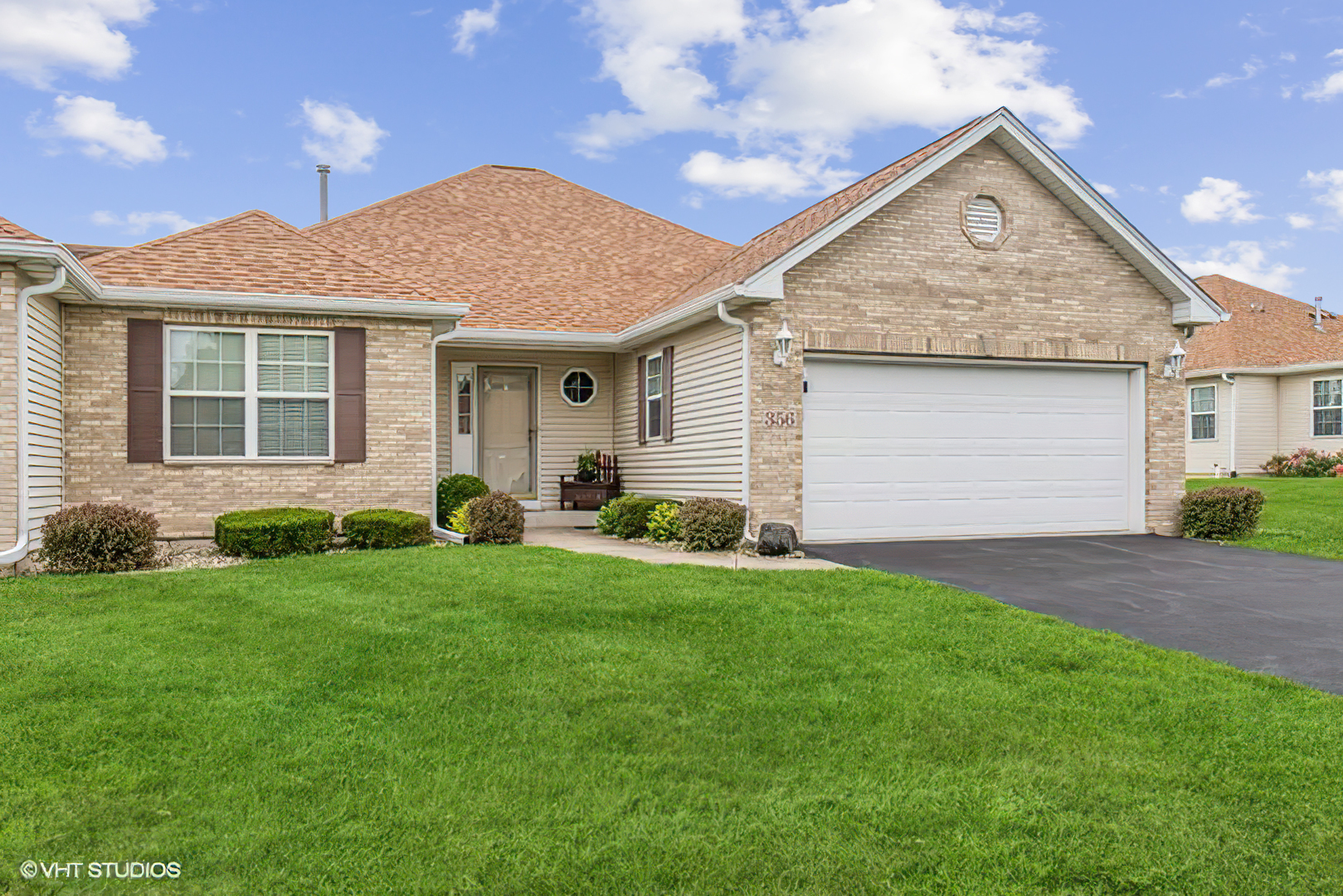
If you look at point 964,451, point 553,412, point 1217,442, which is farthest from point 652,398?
point 1217,442

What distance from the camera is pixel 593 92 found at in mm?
17750

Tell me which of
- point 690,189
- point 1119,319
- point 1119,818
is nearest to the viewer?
point 1119,818

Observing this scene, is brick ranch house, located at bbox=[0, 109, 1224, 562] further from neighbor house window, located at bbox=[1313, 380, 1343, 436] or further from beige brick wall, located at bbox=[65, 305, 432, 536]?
neighbor house window, located at bbox=[1313, 380, 1343, 436]

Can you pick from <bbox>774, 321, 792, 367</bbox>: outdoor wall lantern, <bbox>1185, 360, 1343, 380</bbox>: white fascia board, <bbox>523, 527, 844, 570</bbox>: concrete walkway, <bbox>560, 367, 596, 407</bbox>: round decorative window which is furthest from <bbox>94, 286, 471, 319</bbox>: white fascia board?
<bbox>1185, 360, 1343, 380</bbox>: white fascia board

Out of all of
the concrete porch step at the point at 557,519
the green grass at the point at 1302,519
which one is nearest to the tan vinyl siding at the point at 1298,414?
the green grass at the point at 1302,519

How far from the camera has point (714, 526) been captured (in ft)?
36.8

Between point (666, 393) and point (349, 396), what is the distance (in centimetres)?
437

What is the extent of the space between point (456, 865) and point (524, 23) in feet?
46.7

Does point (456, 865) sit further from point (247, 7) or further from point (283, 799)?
point (247, 7)

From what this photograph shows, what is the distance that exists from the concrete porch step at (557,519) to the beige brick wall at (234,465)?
2570mm

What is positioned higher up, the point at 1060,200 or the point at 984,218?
the point at 1060,200

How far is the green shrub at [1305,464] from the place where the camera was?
23.2 m

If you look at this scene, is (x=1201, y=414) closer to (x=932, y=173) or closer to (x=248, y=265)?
(x=932, y=173)

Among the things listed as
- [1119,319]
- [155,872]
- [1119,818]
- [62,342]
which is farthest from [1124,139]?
[155,872]
